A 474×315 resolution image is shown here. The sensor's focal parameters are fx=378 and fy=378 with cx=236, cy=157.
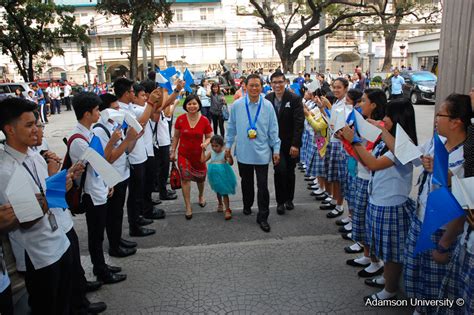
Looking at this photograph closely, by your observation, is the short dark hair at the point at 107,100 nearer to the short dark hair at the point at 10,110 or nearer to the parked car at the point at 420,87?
the short dark hair at the point at 10,110

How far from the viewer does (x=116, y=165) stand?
3.87 m

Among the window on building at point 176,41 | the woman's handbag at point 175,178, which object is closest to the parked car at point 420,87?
the woman's handbag at point 175,178

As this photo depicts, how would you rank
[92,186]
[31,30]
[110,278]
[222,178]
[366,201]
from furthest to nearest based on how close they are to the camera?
[31,30] < [222,178] < [110,278] < [366,201] < [92,186]

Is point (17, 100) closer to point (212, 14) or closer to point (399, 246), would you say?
point (399, 246)

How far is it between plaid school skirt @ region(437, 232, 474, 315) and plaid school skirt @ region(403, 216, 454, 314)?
0.45 ft

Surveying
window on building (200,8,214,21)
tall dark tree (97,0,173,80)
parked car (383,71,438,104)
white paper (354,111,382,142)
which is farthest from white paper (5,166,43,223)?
window on building (200,8,214,21)

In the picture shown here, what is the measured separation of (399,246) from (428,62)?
35987mm

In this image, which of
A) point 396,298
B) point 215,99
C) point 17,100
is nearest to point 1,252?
point 17,100

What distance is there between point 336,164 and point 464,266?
111 inches

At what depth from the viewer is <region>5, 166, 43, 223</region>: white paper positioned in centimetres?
199

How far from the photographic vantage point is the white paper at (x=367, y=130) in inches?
111

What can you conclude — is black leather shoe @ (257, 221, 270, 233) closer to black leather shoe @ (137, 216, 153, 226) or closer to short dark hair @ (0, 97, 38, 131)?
black leather shoe @ (137, 216, 153, 226)

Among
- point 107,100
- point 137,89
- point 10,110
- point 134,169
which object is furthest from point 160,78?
point 10,110

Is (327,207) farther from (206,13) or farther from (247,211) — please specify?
(206,13)
